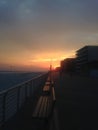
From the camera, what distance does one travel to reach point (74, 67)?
16812 cm

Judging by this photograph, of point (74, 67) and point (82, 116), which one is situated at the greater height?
point (74, 67)

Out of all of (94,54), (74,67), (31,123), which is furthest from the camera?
(74,67)

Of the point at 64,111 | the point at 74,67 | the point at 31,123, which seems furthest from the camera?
the point at 74,67

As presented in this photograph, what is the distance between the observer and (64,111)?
12.3m

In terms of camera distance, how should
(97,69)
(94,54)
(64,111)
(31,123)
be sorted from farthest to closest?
(94,54)
(97,69)
(64,111)
(31,123)

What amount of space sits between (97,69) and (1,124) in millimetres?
89425

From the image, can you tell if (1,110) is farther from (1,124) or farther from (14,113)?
(14,113)

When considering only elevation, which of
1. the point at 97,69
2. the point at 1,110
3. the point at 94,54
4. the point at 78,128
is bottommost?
the point at 78,128

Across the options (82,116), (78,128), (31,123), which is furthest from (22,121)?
(82,116)

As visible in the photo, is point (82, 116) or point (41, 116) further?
point (82, 116)

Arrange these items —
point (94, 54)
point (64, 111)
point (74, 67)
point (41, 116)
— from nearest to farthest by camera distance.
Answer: point (41, 116), point (64, 111), point (94, 54), point (74, 67)

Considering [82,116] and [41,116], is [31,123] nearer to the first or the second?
[41,116]

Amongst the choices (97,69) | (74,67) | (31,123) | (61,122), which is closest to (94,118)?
(61,122)

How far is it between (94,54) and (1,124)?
131 metres
